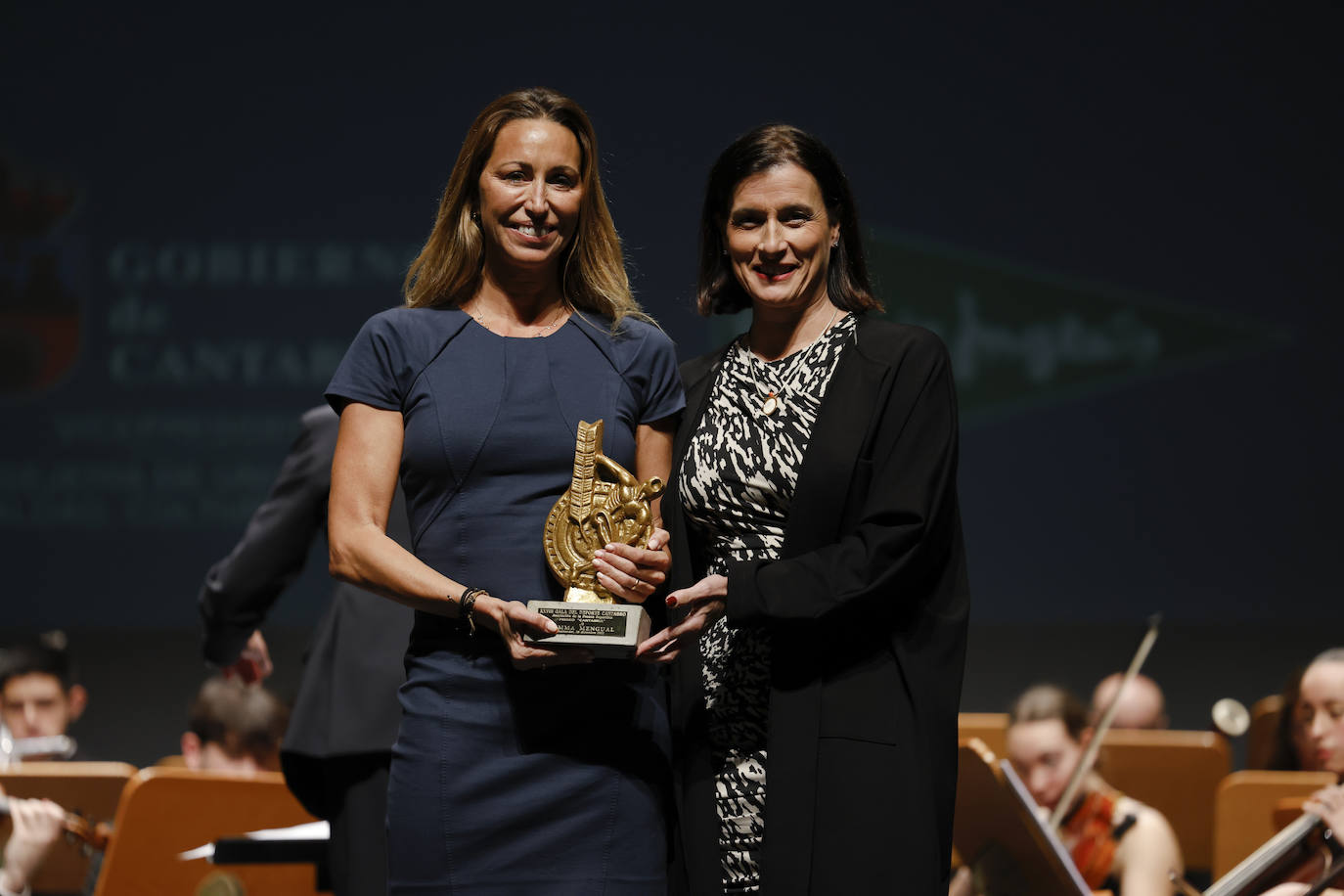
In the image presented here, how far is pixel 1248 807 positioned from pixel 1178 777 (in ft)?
2.20

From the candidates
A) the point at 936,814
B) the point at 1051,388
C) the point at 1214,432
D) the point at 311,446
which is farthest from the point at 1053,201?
the point at 936,814

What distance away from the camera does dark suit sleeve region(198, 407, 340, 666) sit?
2.71 meters

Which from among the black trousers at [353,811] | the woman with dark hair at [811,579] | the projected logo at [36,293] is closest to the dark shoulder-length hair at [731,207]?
the woman with dark hair at [811,579]

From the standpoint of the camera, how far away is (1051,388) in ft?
20.5

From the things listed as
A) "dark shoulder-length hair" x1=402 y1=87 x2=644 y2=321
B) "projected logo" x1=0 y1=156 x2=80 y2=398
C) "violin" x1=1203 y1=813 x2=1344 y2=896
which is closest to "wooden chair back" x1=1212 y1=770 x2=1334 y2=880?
"violin" x1=1203 y1=813 x2=1344 y2=896

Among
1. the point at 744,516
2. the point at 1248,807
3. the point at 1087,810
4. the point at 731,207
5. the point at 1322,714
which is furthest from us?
the point at 1322,714

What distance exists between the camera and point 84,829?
10.1 feet

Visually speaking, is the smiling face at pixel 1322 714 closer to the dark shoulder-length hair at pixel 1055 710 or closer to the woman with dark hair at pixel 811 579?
the dark shoulder-length hair at pixel 1055 710

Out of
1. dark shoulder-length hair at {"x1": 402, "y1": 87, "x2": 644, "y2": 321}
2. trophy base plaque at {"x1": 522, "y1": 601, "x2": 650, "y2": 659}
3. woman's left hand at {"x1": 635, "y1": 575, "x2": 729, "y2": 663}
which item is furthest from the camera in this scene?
dark shoulder-length hair at {"x1": 402, "y1": 87, "x2": 644, "y2": 321}

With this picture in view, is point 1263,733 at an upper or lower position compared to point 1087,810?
upper

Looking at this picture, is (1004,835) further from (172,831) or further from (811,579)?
(172,831)

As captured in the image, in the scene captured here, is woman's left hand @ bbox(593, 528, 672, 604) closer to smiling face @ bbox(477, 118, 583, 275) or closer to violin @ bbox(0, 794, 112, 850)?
smiling face @ bbox(477, 118, 583, 275)

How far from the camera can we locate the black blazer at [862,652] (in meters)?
1.88

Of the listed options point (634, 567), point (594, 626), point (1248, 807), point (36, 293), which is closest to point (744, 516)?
point (634, 567)
